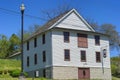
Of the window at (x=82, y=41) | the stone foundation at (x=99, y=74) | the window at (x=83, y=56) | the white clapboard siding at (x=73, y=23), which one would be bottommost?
the stone foundation at (x=99, y=74)

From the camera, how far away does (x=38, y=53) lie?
55531 mm

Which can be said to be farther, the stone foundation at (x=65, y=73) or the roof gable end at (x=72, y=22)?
the roof gable end at (x=72, y=22)

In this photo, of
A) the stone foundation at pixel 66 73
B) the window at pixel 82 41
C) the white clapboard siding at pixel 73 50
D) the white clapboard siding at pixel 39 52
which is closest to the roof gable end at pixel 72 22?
the window at pixel 82 41

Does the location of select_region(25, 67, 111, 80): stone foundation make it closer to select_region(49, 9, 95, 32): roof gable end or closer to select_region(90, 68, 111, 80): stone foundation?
select_region(90, 68, 111, 80): stone foundation

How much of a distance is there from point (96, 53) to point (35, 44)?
34.7 ft

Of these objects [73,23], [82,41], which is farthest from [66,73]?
[73,23]

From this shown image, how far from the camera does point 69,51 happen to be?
2071 inches

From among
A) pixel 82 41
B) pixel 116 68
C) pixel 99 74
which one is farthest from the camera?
pixel 116 68

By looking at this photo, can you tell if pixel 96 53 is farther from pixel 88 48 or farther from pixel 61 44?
pixel 61 44

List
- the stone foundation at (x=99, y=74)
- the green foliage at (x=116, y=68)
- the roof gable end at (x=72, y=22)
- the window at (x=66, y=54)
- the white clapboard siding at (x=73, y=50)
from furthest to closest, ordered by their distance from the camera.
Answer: the green foliage at (x=116, y=68) → the stone foundation at (x=99, y=74) → the roof gable end at (x=72, y=22) → the window at (x=66, y=54) → the white clapboard siding at (x=73, y=50)

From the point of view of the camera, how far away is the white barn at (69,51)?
168 feet

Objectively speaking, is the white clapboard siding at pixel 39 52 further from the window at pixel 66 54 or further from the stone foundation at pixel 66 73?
the window at pixel 66 54

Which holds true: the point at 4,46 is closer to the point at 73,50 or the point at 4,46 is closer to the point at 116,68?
the point at 116,68

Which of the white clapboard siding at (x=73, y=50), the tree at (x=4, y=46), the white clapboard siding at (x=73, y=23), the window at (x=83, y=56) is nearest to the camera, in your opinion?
the white clapboard siding at (x=73, y=50)
